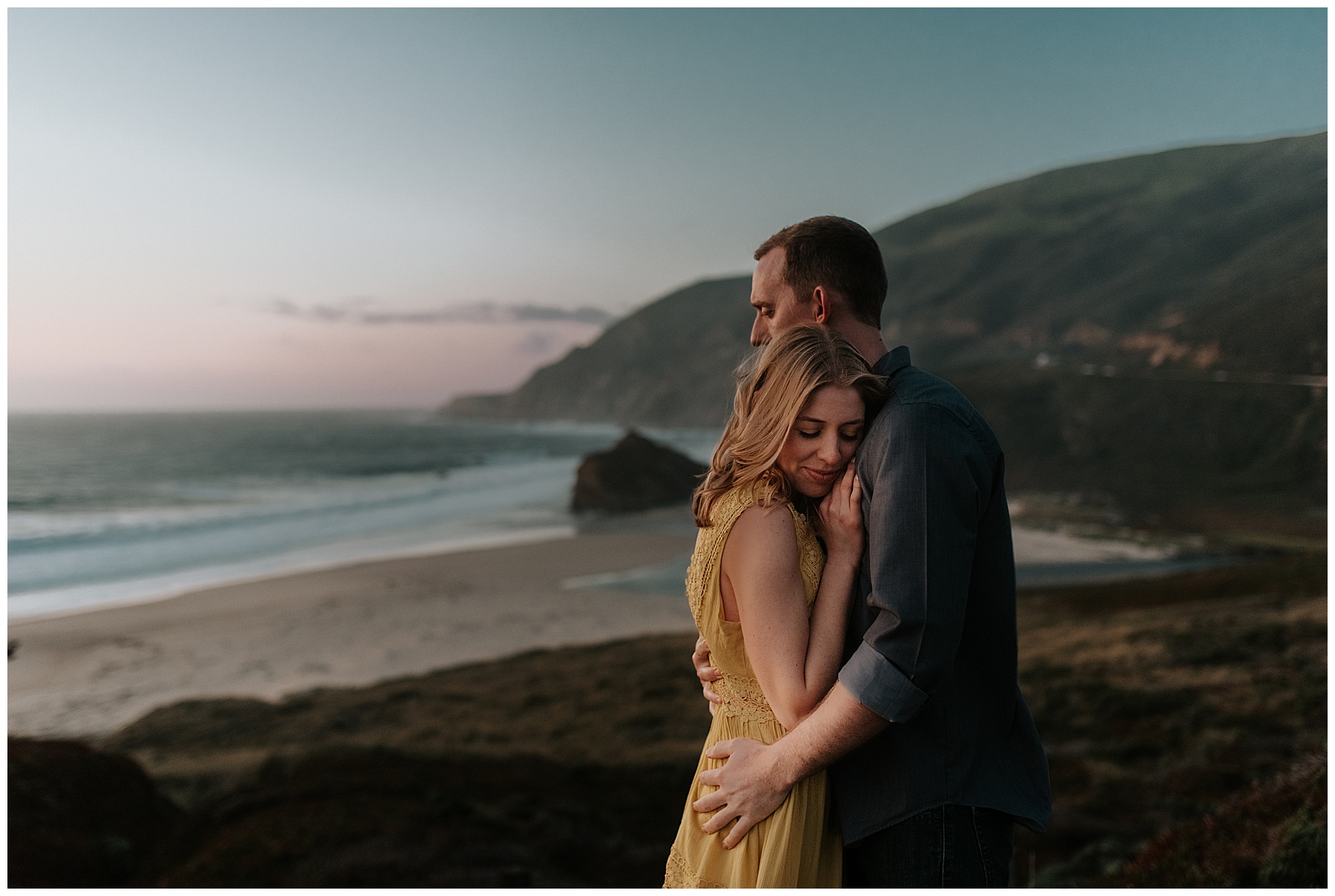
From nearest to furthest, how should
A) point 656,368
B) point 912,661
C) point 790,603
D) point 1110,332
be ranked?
point 912,661 < point 790,603 < point 1110,332 < point 656,368

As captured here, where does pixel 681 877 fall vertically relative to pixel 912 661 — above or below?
below

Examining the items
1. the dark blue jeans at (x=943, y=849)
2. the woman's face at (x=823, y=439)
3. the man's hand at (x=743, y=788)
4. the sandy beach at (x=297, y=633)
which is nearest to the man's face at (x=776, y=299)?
the woman's face at (x=823, y=439)

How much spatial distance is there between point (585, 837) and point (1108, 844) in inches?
242

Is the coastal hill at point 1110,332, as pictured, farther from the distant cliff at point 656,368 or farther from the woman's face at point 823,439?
the woman's face at point 823,439

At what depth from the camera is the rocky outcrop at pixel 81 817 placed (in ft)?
33.5

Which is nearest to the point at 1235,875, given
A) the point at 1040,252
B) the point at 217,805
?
the point at 217,805

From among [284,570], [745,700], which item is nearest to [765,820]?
[745,700]

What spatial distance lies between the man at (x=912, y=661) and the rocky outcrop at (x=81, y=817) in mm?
11581

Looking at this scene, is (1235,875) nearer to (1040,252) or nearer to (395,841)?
(395,841)

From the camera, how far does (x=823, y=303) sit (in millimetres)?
2285

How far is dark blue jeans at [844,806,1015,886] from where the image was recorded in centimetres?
203

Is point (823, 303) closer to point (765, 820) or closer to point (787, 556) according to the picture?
point (787, 556)

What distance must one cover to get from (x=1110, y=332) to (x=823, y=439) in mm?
83080

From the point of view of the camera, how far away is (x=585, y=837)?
10531mm
